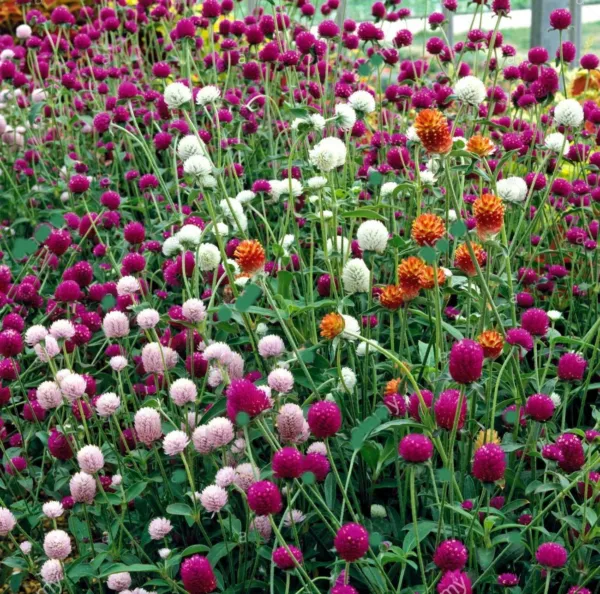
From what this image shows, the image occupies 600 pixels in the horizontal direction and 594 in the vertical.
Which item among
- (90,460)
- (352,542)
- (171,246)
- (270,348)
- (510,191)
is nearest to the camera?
(352,542)

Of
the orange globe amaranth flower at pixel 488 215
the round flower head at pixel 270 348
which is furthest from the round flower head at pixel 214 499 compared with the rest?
the orange globe amaranth flower at pixel 488 215

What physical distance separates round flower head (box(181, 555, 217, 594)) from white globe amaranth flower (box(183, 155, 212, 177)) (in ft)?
3.10

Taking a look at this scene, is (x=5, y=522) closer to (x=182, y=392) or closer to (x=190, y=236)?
(x=182, y=392)

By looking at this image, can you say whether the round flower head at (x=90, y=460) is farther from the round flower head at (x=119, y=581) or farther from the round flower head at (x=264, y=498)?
the round flower head at (x=264, y=498)

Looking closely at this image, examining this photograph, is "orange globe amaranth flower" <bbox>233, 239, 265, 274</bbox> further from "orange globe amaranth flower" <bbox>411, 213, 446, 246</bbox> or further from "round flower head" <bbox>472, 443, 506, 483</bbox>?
"round flower head" <bbox>472, 443, 506, 483</bbox>

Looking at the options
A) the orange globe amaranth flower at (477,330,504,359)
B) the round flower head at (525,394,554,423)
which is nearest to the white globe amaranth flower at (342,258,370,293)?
the orange globe amaranth flower at (477,330,504,359)

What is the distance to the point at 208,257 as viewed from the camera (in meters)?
2.18

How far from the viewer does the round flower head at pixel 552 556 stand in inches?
59.6

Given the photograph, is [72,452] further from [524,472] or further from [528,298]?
[528,298]

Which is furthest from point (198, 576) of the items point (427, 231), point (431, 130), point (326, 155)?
point (326, 155)

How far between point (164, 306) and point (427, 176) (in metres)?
1.06

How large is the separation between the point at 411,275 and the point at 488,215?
19cm

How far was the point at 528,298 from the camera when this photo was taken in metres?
2.40

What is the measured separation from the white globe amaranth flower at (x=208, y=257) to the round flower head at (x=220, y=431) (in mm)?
552
